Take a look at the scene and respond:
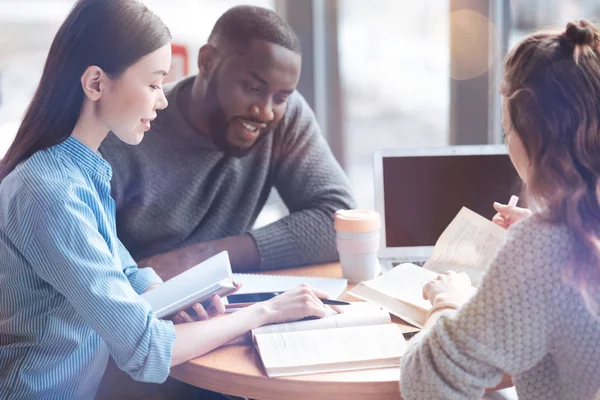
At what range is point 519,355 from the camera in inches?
36.5

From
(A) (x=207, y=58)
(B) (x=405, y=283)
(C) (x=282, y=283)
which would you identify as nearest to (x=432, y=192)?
(B) (x=405, y=283)

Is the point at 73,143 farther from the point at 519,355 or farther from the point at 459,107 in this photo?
the point at 459,107

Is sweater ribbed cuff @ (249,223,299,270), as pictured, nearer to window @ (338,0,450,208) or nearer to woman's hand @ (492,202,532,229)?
woman's hand @ (492,202,532,229)

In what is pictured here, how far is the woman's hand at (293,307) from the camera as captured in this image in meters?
1.23

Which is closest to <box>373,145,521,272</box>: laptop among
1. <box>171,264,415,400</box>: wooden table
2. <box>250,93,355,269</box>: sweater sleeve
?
<box>250,93,355,269</box>: sweater sleeve

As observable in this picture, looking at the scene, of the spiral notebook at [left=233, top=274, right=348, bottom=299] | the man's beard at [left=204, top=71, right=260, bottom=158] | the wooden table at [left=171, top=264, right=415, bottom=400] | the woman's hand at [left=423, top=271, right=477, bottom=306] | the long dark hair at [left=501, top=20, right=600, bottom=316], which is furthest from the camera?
the man's beard at [left=204, top=71, right=260, bottom=158]

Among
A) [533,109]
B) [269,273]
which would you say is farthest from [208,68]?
[533,109]

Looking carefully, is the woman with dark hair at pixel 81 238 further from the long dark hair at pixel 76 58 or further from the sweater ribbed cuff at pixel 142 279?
the sweater ribbed cuff at pixel 142 279

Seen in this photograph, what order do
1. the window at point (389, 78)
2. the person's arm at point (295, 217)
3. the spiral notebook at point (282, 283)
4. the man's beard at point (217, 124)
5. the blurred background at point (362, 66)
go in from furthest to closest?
the window at point (389, 78) → the blurred background at point (362, 66) → the man's beard at point (217, 124) → the person's arm at point (295, 217) → the spiral notebook at point (282, 283)

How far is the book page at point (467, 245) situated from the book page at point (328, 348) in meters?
0.34

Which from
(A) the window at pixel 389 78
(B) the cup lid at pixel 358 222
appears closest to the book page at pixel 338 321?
(B) the cup lid at pixel 358 222

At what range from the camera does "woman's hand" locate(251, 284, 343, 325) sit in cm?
123

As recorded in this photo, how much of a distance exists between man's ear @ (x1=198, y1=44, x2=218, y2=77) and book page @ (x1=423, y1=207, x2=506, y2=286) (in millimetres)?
704

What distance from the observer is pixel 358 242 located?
58.5 inches
